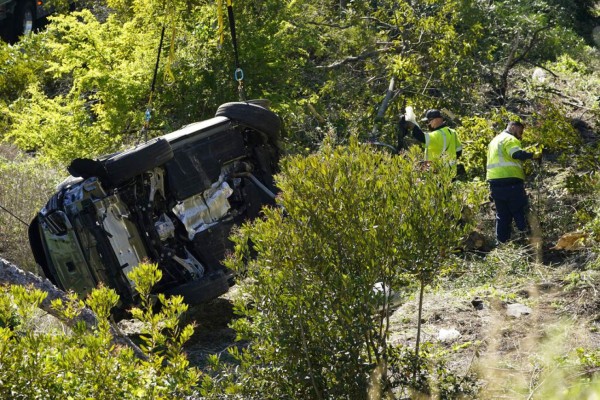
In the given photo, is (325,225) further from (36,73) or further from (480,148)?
(36,73)

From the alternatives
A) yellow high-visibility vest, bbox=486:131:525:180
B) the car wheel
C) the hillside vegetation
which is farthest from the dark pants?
the car wheel

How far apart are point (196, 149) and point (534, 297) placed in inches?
129

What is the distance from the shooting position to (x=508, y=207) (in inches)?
391

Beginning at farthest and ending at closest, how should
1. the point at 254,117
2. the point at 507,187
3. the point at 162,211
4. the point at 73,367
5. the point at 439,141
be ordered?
the point at 439,141
the point at 507,187
the point at 254,117
the point at 162,211
the point at 73,367

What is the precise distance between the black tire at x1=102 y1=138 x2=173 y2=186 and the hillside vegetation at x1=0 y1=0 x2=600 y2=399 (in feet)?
3.04

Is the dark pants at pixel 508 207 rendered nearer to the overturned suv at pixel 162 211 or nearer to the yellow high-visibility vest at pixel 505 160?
the yellow high-visibility vest at pixel 505 160

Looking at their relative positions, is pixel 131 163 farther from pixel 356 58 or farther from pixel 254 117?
pixel 356 58

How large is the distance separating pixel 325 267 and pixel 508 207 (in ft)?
15.6

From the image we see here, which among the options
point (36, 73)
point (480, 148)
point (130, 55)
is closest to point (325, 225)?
point (480, 148)

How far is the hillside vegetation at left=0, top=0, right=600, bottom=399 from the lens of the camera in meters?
5.54

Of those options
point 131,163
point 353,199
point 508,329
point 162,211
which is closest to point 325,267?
→ point 353,199

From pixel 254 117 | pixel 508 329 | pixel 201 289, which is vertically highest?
pixel 254 117

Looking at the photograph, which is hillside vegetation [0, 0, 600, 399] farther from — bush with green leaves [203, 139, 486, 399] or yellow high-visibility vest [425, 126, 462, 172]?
yellow high-visibility vest [425, 126, 462, 172]

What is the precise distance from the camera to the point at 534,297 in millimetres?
8047
